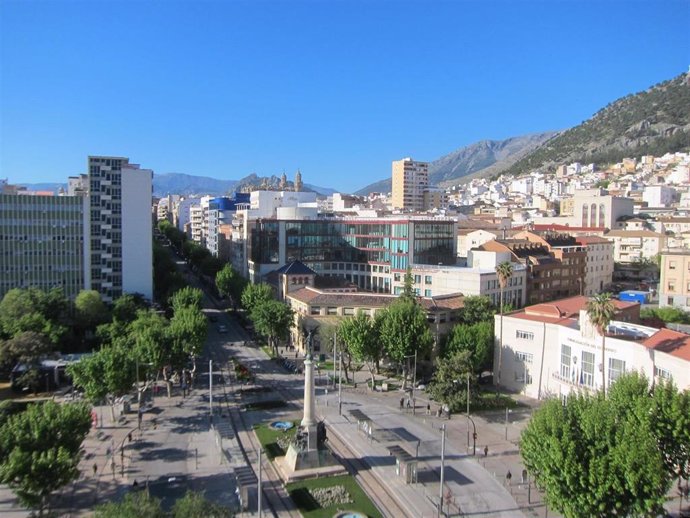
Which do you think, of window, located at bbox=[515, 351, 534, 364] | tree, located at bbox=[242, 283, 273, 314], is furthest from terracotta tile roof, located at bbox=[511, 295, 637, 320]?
tree, located at bbox=[242, 283, 273, 314]

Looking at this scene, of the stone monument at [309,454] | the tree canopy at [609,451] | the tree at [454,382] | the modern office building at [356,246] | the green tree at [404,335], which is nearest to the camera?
the tree canopy at [609,451]

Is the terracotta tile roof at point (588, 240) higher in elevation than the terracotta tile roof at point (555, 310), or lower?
higher

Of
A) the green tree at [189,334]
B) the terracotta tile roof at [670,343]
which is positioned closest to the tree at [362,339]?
the green tree at [189,334]

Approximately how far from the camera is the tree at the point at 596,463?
27.2m

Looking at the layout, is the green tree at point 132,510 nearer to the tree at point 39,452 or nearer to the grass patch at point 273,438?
the tree at point 39,452

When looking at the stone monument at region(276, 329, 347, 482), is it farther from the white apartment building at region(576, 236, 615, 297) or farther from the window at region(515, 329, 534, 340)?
the white apartment building at region(576, 236, 615, 297)

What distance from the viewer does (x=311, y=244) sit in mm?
107312

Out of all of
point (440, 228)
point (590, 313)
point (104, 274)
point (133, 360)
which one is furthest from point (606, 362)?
point (104, 274)

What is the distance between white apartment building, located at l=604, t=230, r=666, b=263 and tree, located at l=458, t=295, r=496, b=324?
68.8 meters

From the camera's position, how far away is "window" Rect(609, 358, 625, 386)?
4512cm

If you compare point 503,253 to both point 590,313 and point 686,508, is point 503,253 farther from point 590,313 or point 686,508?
point 686,508

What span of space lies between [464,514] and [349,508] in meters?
6.59

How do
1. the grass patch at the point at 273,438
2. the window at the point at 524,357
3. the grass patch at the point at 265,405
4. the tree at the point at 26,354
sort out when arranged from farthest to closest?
1. the tree at the point at 26,354
2. the window at the point at 524,357
3. the grass patch at the point at 265,405
4. the grass patch at the point at 273,438

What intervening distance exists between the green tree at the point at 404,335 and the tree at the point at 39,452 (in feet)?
103
